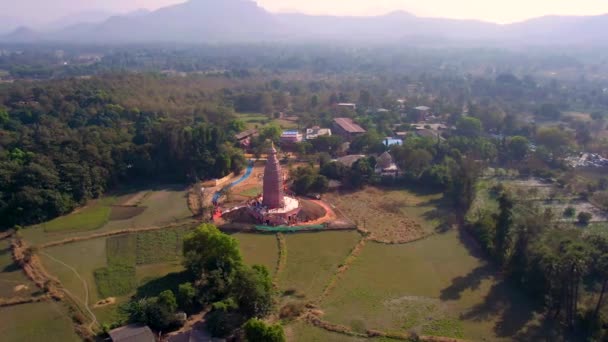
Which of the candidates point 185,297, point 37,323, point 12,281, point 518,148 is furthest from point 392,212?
point 12,281

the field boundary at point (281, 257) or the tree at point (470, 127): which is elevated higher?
the tree at point (470, 127)

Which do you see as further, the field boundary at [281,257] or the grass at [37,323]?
the field boundary at [281,257]

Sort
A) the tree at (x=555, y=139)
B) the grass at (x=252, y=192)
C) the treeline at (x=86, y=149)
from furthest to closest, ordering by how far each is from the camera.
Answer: the tree at (x=555, y=139)
the grass at (x=252, y=192)
the treeline at (x=86, y=149)

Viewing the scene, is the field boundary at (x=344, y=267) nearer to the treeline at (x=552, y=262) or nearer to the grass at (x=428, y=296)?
the grass at (x=428, y=296)

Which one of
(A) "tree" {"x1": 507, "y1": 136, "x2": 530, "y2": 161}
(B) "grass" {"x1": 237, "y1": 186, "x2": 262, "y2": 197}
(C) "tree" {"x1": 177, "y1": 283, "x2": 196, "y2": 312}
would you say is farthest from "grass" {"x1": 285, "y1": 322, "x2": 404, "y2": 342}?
(A) "tree" {"x1": 507, "y1": 136, "x2": 530, "y2": 161}

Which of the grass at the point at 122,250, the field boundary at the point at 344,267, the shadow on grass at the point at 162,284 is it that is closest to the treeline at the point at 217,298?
the shadow on grass at the point at 162,284

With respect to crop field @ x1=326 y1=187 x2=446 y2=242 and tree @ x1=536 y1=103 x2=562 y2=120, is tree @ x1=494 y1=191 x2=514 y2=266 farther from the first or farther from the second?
tree @ x1=536 y1=103 x2=562 y2=120

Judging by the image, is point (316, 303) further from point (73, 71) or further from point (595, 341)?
point (73, 71)
